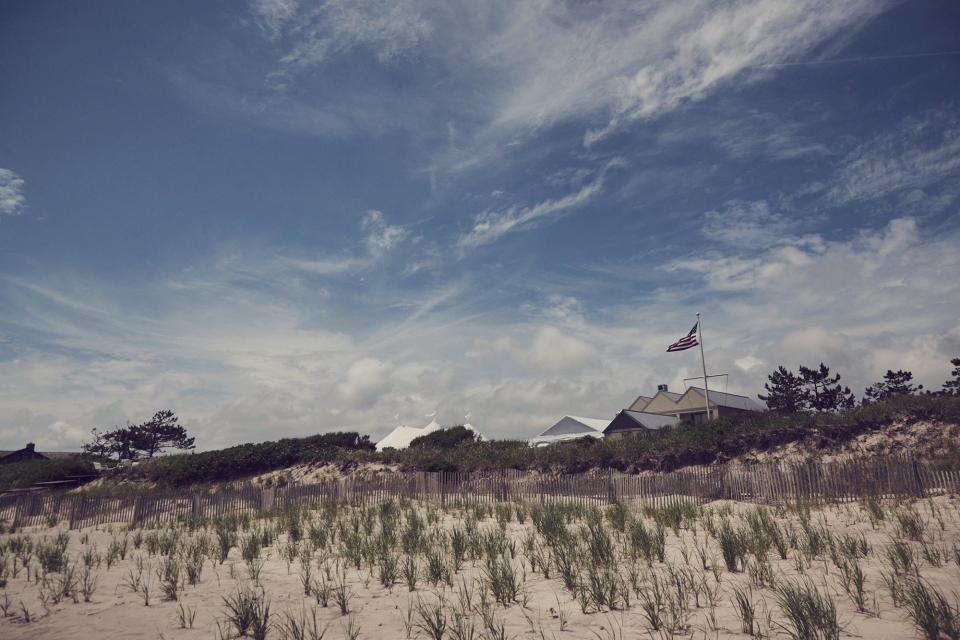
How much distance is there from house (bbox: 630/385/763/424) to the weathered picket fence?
29977 mm

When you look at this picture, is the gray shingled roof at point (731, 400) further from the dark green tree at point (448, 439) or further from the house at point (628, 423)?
the dark green tree at point (448, 439)

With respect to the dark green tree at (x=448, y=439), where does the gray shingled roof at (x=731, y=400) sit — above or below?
above

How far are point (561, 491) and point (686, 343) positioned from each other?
15.2 m

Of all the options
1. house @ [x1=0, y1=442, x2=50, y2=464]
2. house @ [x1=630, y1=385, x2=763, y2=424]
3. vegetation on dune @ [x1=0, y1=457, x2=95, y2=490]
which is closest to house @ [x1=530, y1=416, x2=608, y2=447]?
house @ [x1=630, y1=385, x2=763, y2=424]

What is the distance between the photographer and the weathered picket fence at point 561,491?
1271 cm

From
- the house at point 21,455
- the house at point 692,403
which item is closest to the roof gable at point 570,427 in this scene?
the house at point 692,403

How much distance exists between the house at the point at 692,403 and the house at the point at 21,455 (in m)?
58.9

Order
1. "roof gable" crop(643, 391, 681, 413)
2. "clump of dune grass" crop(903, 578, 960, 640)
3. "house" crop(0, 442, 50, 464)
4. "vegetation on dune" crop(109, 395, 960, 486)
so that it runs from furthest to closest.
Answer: "roof gable" crop(643, 391, 681, 413) < "house" crop(0, 442, 50, 464) < "vegetation on dune" crop(109, 395, 960, 486) < "clump of dune grass" crop(903, 578, 960, 640)

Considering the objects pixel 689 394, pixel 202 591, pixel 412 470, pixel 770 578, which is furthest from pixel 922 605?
pixel 689 394

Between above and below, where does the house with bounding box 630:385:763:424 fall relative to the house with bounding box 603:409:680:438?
above

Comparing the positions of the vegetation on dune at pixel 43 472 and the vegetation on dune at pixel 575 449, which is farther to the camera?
the vegetation on dune at pixel 43 472

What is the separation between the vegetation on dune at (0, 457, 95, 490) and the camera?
3056 centimetres

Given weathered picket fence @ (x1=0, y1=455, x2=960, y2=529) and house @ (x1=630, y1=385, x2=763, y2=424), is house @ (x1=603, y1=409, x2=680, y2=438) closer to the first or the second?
house @ (x1=630, y1=385, x2=763, y2=424)

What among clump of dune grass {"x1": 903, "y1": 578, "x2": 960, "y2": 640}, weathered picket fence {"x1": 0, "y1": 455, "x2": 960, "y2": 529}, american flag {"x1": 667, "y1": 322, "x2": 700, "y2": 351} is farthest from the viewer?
american flag {"x1": 667, "y1": 322, "x2": 700, "y2": 351}
